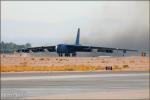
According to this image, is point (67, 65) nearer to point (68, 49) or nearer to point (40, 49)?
point (68, 49)

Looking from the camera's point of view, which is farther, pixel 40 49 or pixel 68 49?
pixel 40 49

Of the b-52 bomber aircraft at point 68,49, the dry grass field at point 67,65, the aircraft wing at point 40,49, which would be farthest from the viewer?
the aircraft wing at point 40,49

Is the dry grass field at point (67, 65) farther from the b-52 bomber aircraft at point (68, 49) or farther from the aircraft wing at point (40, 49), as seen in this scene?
the aircraft wing at point (40, 49)

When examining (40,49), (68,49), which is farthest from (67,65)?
(40,49)

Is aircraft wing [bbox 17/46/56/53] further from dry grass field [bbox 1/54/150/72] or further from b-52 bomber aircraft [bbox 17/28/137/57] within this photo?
dry grass field [bbox 1/54/150/72]

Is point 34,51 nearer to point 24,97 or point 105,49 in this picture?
point 105,49

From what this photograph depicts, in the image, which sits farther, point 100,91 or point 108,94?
point 100,91

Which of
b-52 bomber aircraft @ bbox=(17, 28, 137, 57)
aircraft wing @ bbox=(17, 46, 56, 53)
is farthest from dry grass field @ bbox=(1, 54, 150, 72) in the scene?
aircraft wing @ bbox=(17, 46, 56, 53)

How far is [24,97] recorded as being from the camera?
19.5 metres

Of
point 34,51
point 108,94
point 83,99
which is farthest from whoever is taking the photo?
point 34,51

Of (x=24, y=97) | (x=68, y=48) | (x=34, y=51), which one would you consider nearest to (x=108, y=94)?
(x=24, y=97)

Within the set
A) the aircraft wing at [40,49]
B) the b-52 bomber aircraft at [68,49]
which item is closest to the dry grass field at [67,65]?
the b-52 bomber aircraft at [68,49]

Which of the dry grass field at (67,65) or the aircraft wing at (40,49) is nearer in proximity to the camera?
the dry grass field at (67,65)

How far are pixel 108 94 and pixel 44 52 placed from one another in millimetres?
121357
